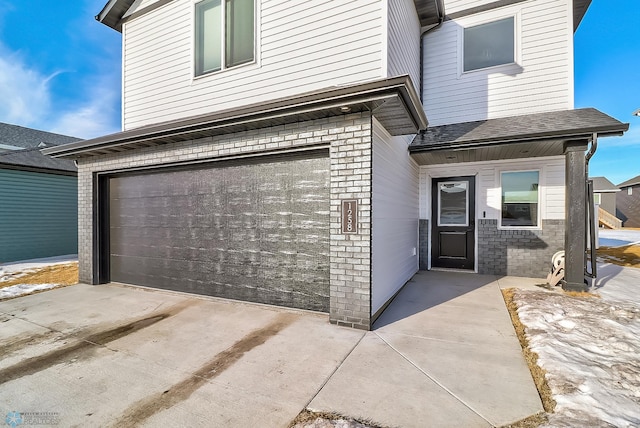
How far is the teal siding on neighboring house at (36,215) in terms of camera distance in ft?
30.8

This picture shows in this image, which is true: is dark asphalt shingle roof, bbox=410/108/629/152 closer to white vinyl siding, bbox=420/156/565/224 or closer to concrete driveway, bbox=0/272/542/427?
white vinyl siding, bbox=420/156/565/224

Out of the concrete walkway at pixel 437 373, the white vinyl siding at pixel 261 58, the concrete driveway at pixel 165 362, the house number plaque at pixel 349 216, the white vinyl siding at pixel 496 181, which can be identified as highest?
the white vinyl siding at pixel 261 58

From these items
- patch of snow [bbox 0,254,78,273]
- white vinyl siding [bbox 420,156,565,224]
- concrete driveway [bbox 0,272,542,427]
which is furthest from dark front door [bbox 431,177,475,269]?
patch of snow [bbox 0,254,78,273]

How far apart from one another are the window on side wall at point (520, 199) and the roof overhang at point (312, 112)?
364cm

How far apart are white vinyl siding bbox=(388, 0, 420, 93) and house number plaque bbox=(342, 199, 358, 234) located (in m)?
2.04

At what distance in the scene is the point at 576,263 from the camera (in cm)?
504

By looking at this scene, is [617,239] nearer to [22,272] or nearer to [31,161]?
[22,272]

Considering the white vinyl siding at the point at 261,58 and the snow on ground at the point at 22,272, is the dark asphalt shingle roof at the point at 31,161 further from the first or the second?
the white vinyl siding at the point at 261,58

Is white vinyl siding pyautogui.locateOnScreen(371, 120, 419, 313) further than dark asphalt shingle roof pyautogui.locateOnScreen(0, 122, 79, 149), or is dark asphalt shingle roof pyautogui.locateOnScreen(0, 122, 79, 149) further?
dark asphalt shingle roof pyautogui.locateOnScreen(0, 122, 79, 149)

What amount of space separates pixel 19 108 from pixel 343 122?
2232 cm

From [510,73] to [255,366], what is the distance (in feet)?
25.6

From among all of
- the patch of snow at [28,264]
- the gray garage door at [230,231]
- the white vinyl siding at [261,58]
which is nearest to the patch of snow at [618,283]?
the gray garage door at [230,231]

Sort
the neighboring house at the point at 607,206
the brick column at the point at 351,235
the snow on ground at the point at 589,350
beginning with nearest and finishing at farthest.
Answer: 1. the snow on ground at the point at 589,350
2. the brick column at the point at 351,235
3. the neighboring house at the point at 607,206

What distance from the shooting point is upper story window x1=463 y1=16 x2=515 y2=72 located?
254 inches
